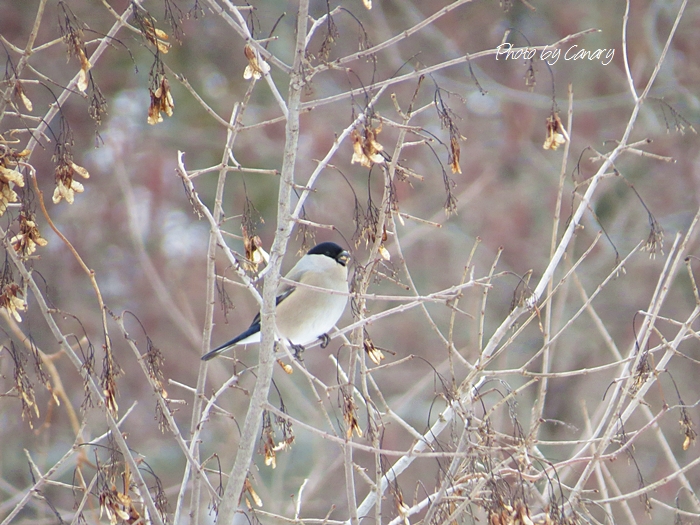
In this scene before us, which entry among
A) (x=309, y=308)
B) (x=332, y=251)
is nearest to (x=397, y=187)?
(x=332, y=251)

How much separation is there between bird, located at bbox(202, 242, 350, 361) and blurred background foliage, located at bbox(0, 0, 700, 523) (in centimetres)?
380

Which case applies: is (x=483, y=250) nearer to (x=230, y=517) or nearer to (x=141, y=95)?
(x=141, y=95)

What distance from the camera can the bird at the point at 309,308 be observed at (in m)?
3.34

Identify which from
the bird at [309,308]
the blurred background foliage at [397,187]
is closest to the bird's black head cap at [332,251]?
the bird at [309,308]

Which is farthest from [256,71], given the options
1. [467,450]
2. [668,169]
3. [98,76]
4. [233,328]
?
[668,169]

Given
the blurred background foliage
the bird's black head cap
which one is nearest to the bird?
the bird's black head cap

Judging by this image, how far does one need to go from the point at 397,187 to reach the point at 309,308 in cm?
489

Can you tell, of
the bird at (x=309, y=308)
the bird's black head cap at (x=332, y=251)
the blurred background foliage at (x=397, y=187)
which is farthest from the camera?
the blurred background foliage at (x=397, y=187)

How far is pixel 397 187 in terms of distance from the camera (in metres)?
8.14

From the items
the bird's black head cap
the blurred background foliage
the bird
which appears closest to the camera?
the bird

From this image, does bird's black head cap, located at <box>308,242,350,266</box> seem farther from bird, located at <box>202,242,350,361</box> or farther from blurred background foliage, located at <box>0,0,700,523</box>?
blurred background foliage, located at <box>0,0,700,523</box>

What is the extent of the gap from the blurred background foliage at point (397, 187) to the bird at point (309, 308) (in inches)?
149

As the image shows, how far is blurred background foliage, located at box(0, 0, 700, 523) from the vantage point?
25.5 ft

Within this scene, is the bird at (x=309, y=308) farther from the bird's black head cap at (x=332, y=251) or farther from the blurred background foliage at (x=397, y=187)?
the blurred background foliage at (x=397, y=187)
